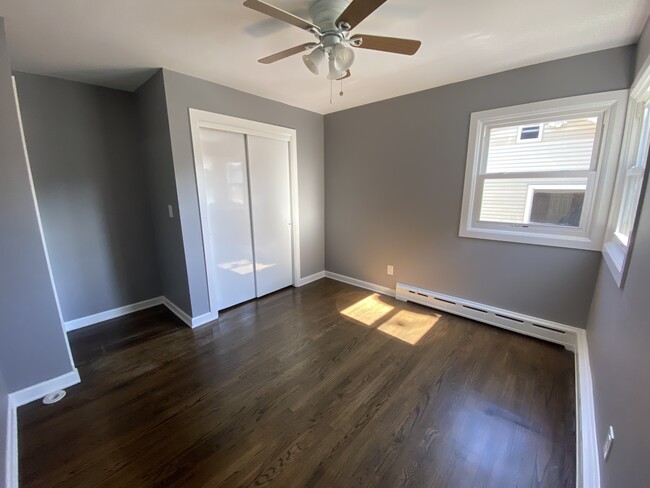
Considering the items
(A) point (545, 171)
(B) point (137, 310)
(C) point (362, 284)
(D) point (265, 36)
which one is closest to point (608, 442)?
(A) point (545, 171)

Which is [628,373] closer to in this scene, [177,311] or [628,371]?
[628,371]

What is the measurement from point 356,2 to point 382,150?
204 centimetres

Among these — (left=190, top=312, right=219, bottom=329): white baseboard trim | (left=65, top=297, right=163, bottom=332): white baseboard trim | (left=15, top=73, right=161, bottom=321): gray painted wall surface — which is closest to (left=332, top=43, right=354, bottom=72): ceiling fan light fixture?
(left=15, top=73, right=161, bottom=321): gray painted wall surface

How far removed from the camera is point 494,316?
2.56 meters

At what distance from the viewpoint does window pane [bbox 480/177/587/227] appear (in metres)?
2.12

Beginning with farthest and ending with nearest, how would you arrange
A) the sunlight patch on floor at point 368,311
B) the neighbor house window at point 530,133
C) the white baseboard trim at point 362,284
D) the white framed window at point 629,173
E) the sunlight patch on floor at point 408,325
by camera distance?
the white baseboard trim at point 362,284, the sunlight patch on floor at point 368,311, the sunlight patch on floor at point 408,325, the neighbor house window at point 530,133, the white framed window at point 629,173

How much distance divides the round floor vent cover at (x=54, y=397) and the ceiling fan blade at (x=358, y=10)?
2.90 metres

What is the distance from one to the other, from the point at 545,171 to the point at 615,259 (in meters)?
0.94

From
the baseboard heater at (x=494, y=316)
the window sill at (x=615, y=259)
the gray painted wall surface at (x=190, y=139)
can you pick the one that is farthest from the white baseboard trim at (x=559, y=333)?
the gray painted wall surface at (x=190, y=139)

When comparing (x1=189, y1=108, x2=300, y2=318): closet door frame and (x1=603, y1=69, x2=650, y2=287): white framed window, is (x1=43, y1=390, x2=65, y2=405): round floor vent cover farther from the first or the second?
(x1=603, y1=69, x2=650, y2=287): white framed window

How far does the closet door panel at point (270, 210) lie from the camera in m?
3.05

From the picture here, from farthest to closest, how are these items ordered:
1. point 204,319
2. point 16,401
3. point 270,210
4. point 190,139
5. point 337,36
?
point 270,210 → point 204,319 → point 190,139 → point 16,401 → point 337,36

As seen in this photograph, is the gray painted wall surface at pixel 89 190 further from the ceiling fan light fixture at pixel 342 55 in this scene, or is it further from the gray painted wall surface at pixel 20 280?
the ceiling fan light fixture at pixel 342 55

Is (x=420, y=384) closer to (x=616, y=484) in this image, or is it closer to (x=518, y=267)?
(x=616, y=484)
